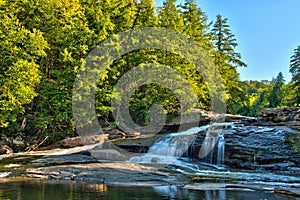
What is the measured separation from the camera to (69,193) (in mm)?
8688

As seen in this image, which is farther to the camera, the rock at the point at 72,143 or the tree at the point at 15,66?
the rock at the point at 72,143

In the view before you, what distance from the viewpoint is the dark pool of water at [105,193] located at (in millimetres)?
8203

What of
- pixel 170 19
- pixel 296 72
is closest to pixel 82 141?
pixel 170 19

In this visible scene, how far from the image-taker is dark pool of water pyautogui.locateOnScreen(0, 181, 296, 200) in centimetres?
820

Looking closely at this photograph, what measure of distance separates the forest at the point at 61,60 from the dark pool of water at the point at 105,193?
11.0 metres

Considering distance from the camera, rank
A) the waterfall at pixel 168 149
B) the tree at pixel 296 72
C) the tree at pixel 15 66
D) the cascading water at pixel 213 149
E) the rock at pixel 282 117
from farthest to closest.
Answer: the tree at pixel 296 72
the tree at pixel 15 66
the rock at pixel 282 117
the waterfall at pixel 168 149
the cascading water at pixel 213 149

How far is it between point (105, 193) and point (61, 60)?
16256 millimetres

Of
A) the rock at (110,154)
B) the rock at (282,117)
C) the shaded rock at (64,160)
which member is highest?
the rock at (282,117)

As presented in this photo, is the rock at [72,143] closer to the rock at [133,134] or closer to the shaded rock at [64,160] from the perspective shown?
the rock at [133,134]

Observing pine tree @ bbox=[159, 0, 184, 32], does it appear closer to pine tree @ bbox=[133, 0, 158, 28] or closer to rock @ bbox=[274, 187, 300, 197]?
pine tree @ bbox=[133, 0, 158, 28]

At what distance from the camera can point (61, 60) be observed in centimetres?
2302

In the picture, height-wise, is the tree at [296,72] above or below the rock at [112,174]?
above

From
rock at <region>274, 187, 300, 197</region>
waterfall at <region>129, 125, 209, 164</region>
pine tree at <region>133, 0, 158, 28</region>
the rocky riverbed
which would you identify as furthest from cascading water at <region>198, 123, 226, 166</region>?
pine tree at <region>133, 0, 158, 28</region>

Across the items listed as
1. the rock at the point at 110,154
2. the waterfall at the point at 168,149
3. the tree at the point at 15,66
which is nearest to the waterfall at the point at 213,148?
the waterfall at the point at 168,149
